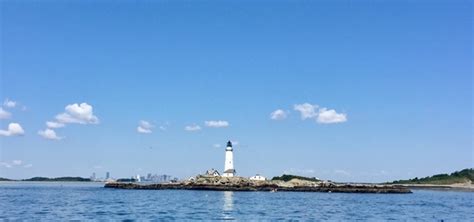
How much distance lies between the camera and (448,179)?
6590 inches

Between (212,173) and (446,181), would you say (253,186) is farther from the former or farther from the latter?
(446,181)

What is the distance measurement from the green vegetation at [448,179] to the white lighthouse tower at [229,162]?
75122 mm

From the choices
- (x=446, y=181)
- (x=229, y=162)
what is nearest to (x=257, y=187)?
(x=229, y=162)

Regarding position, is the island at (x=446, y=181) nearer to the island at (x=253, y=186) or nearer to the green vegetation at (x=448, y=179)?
the green vegetation at (x=448, y=179)

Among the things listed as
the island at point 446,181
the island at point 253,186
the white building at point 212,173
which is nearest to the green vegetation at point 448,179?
the island at point 446,181

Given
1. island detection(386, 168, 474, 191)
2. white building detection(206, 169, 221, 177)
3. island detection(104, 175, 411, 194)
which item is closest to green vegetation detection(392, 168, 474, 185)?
island detection(386, 168, 474, 191)

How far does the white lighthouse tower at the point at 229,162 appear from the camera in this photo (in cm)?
11694

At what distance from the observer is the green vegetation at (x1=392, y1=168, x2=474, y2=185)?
163m

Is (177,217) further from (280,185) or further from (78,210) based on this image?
(280,185)

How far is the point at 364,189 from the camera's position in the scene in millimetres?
110688

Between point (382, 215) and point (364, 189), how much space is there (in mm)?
59355

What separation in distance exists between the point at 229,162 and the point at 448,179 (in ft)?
263

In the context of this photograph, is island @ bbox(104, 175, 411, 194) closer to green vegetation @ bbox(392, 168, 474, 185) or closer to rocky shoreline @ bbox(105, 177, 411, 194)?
rocky shoreline @ bbox(105, 177, 411, 194)

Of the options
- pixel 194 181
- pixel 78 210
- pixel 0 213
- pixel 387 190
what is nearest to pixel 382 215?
pixel 78 210
